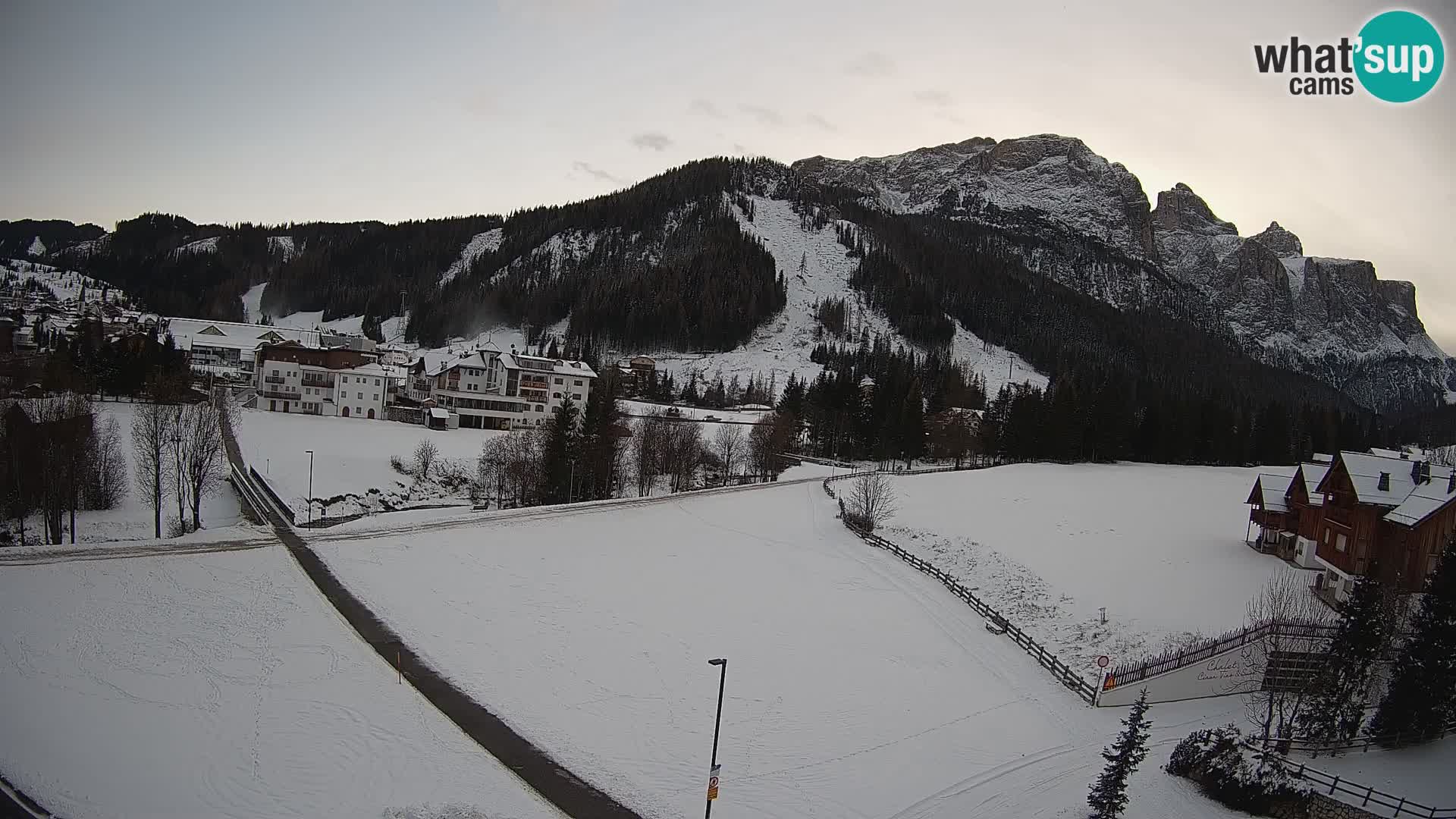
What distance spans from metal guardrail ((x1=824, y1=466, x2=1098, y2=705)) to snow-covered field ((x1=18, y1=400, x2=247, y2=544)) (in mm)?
35549

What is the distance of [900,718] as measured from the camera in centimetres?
2641

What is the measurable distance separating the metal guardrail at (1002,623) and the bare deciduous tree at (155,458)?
4066 cm

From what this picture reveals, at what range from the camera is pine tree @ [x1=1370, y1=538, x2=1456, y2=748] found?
23000mm

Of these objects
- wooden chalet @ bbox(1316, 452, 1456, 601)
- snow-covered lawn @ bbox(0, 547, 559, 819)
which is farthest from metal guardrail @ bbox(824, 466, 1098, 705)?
snow-covered lawn @ bbox(0, 547, 559, 819)

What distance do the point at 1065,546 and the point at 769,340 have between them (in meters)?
144

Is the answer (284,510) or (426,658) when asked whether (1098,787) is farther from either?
(284,510)

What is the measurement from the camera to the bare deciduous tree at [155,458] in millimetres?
40812

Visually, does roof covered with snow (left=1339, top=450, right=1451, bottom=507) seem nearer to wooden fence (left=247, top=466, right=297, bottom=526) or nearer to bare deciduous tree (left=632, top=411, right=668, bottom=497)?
bare deciduous tree (left=632, top=411, right=668, bottom=497)

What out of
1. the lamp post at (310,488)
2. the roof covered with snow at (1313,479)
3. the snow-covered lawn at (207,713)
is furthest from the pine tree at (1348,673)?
the lamp post at (310,488)

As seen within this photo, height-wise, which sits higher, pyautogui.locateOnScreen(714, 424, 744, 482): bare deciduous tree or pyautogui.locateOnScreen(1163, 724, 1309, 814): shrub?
pyautogui.locateOnScreen(714, 424, 744, 482): bare deciduous tree

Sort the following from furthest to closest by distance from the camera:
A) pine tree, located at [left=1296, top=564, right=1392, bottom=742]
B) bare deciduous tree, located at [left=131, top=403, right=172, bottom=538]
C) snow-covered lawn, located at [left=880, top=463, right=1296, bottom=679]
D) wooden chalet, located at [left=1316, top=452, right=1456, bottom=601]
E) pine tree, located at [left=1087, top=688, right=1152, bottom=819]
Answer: bare deciduous tree, located at [left=131, top=403, right=172, bottom=538], snow-covered lawn, located at [left=880, top=463, right=1296, bottom=679], wooden chalet, located at [left=1316, top=452, right=1456, bottom=601], pine tree, located at [left=1296, top=564, right=1392, bottom=742], pine tree, located at [left=1087, top=688, right=1152, bottom=819]

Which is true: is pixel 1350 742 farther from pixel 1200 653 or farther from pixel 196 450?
pixel 196 450

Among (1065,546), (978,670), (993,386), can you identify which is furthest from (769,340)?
(978,670)

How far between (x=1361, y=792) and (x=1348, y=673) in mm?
4794
